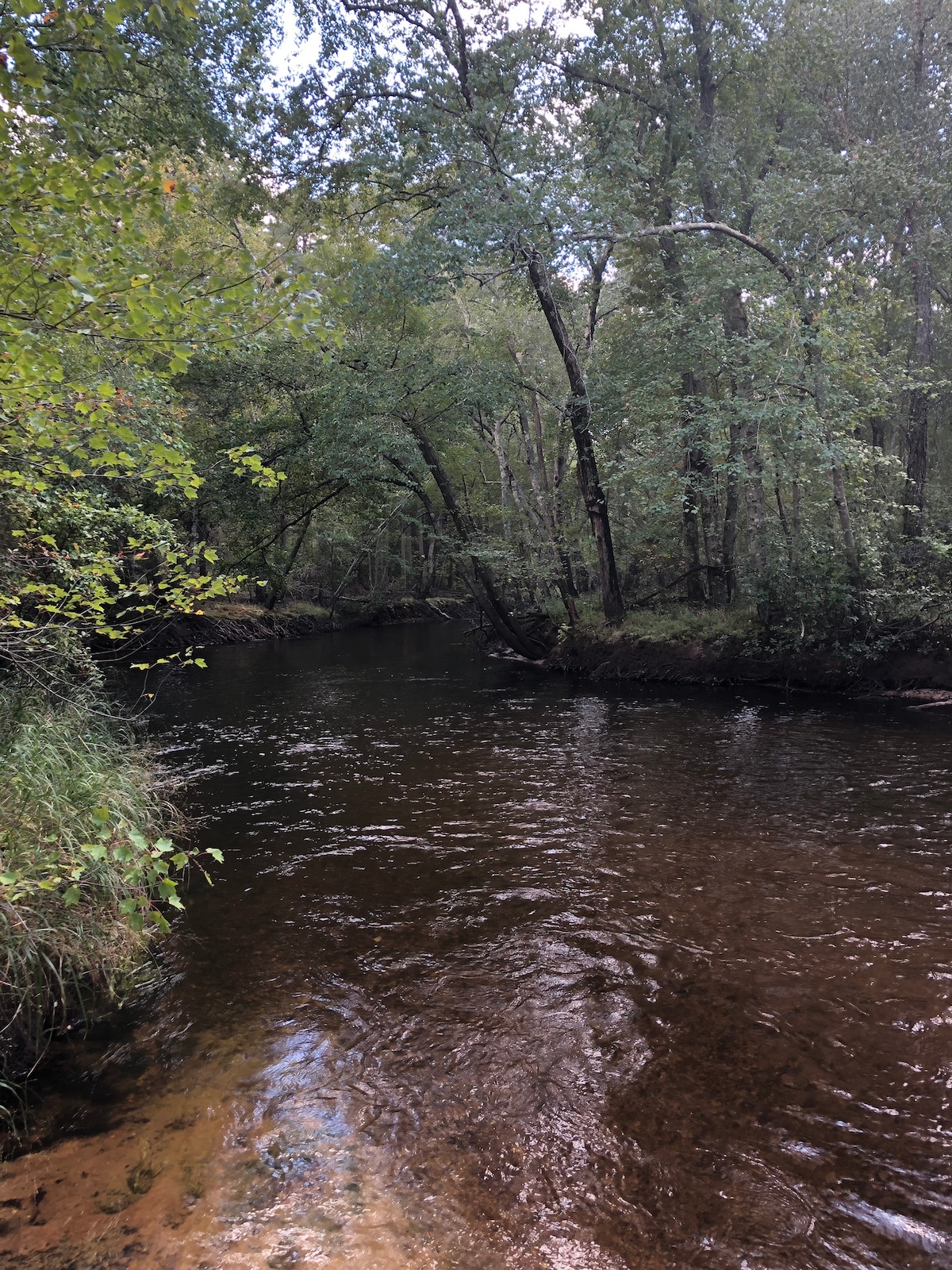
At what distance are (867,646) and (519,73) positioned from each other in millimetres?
13554

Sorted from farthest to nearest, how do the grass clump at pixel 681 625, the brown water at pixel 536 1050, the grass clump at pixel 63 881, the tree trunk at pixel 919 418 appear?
the grass clump at pixel 681 625, the tree trunk at pixel 919 418, the grass clump at pixel 63 881, the brown water at pixel 536 1050

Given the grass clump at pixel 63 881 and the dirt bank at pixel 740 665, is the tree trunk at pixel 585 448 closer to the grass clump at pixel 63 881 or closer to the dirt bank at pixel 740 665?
the dirt bank at pixel 740 665

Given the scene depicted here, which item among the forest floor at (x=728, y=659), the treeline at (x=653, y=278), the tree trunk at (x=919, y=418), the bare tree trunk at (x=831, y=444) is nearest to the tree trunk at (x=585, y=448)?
the treeline at (x=653, y=278)

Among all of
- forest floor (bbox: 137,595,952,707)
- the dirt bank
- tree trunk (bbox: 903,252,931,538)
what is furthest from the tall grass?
tree trunk (bbox: 903,252,931,538)

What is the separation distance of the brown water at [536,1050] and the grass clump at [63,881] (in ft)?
1.30

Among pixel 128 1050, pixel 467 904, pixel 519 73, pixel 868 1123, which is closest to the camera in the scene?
pixel 868 1123

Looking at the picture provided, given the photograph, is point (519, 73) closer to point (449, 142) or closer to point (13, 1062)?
point (449, 142)

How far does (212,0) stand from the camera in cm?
1091

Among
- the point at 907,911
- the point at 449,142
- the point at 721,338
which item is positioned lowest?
the point at 907,911

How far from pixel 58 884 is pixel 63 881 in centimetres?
16

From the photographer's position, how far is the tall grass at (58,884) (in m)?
3.68

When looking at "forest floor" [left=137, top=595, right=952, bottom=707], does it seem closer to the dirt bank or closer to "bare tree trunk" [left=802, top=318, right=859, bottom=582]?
the dirt bank

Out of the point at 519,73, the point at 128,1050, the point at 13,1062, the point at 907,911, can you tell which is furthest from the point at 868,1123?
the point at 519,73

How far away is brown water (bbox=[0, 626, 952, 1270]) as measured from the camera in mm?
2861
